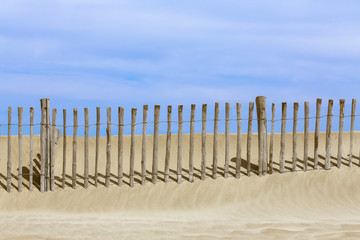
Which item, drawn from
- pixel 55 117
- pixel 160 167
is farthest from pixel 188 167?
pixel 55 117

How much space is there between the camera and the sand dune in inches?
389

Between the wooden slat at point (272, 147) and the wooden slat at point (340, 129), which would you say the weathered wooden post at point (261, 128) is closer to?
the wooden slat at point (272, 147)

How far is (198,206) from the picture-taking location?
12172 millimetres

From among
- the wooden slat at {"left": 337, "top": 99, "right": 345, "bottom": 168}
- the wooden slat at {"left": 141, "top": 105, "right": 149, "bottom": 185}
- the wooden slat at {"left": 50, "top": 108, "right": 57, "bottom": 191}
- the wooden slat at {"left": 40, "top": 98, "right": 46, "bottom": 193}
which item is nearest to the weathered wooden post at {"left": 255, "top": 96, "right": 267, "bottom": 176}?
the wooden slat at {"left": 337, "top": 99, "right": 345, "bottom": 168}

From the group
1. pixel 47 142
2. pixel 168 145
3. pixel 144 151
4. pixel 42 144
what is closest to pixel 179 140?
pixel 168 145

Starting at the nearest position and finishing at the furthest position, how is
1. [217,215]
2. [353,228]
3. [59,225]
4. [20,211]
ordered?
[353,228] < [59,225] < [217,215] < [20,211]

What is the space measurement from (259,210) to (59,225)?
4.23m

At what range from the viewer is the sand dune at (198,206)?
32.4ft

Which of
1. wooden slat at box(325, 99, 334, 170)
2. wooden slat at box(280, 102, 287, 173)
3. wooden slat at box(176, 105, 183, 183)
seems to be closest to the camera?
wooden slat at box(176, 105, 183, 183)

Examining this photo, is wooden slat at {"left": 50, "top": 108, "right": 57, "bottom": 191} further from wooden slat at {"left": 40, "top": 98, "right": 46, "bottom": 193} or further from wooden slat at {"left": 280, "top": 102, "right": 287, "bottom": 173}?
wooden slat at {"left": 280, "top": 102, "right": 287, "bottom": 173}

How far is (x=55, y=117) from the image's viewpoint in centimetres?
1305

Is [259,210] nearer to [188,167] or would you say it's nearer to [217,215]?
[217,215]

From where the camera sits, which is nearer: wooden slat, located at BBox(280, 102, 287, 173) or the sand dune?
the sand dune

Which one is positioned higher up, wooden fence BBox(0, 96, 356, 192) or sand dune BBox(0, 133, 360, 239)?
wooden fence BBox(0, 96, 356, 192)
